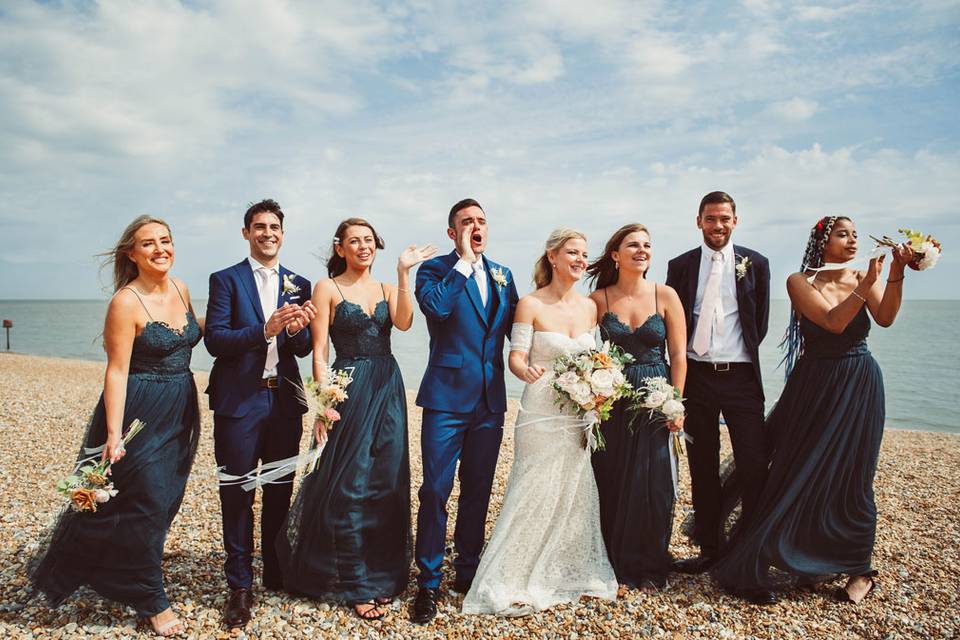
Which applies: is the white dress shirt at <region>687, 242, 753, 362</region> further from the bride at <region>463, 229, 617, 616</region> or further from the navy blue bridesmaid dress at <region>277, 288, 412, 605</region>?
the navy blue bridesmaid dress at <region>277, 288, 412, 605</region>

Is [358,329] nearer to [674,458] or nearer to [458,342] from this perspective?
[458,342]

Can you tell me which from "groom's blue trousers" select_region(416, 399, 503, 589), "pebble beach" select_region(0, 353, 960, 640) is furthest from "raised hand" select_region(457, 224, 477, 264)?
"pebble beach" select_region(0, 353, 960, 640)

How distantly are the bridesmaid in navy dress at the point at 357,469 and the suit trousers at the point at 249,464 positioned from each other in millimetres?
227

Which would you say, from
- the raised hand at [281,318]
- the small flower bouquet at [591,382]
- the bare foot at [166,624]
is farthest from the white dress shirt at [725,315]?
the bare foot at [166,624]

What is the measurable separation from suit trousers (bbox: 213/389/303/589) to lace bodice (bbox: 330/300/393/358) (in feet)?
1.87

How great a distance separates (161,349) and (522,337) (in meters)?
2.39

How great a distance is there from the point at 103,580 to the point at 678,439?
4033 millimetres

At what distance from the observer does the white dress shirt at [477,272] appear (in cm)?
432

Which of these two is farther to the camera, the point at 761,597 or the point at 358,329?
the point at 761,597

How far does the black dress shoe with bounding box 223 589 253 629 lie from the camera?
4.11m

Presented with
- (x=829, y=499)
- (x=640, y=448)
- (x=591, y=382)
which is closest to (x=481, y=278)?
(x=591, y=382)

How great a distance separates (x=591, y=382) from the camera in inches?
159

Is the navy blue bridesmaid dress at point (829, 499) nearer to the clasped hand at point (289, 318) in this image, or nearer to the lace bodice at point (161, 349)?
the clasped hand at point (289, 318)

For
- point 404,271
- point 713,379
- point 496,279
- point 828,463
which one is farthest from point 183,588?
point 828,463
